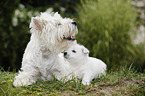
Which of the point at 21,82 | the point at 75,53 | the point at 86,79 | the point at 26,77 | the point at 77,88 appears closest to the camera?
the point at 77,88

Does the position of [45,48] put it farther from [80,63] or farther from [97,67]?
[97,67]

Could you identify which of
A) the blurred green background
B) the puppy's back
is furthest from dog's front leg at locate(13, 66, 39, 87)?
the blurred green background

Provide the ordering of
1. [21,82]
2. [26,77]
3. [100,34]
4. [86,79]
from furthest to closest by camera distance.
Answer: [100,34]
[86,79]
[26,77]
[21,82]

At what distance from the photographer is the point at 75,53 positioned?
13.8ft

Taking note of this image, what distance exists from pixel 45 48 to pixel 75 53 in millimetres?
683

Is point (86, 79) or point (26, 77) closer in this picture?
point (26, 77)

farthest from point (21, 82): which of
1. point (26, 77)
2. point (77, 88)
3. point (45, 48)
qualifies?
point (77, 88)

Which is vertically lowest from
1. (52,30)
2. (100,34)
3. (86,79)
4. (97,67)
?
(86,79)

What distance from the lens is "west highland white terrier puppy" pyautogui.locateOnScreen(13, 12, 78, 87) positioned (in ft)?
12.3

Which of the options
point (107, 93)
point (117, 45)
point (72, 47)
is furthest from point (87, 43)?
point (107, 93)

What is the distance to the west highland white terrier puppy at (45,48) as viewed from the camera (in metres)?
3.75

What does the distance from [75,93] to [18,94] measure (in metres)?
0.91

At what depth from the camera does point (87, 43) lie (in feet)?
23.3

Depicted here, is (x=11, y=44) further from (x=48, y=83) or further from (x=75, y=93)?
(x=75, y=93)
